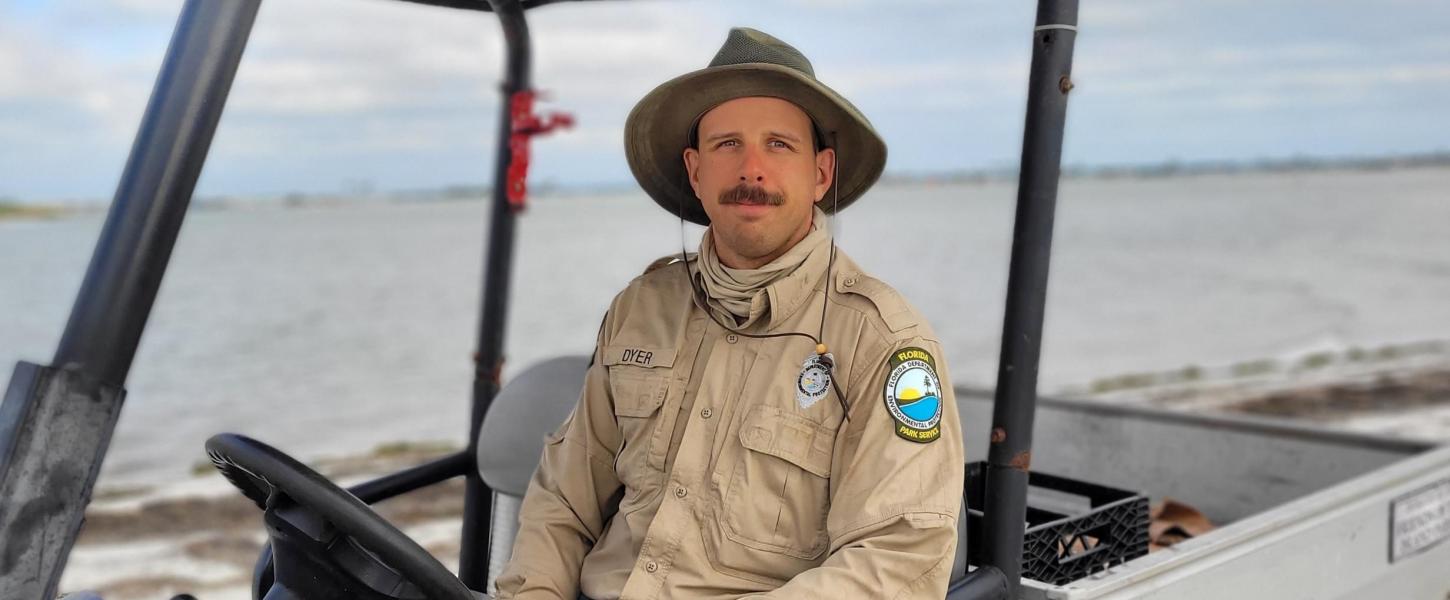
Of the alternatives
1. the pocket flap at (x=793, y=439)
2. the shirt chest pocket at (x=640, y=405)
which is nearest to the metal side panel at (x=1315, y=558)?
the pocket flap at (x=793, y=439)

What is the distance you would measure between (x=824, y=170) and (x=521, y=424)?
3.37 ft

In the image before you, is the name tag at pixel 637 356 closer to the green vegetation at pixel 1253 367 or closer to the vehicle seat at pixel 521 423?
the vehicle seat at pixel 521 423

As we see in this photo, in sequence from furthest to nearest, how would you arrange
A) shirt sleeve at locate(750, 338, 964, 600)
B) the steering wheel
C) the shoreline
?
the shoreline
shirt sleeve at locate(750, 338, 964, 600)
the steering wheel

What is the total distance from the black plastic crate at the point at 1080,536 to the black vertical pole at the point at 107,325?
4.04 ft

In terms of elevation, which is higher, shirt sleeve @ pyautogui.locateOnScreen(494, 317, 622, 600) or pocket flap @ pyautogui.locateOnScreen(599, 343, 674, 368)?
pocket flap @ pyautogui.locateOnScreen(599, 343, 674, 368)

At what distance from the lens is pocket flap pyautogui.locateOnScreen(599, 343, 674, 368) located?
6.29 feet

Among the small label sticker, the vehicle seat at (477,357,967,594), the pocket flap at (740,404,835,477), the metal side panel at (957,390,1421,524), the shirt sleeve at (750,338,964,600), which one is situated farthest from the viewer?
the metal side panel at (957,390,1421,524)

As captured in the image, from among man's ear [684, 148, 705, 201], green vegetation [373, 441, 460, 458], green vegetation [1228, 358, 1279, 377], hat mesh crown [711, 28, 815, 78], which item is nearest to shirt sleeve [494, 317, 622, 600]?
man's ear [684, 148, 705, 201]

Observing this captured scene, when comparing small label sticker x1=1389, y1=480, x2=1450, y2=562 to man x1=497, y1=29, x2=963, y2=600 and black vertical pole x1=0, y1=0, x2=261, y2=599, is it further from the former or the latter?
black vertical pole x1=0, y1=0, x2=261, y2=599

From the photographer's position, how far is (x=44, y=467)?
4.13 ft

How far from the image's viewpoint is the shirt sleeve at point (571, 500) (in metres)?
1.95

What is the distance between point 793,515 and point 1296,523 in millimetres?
1020

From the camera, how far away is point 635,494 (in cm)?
190

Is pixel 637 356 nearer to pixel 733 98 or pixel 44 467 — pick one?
pixel 733 98
